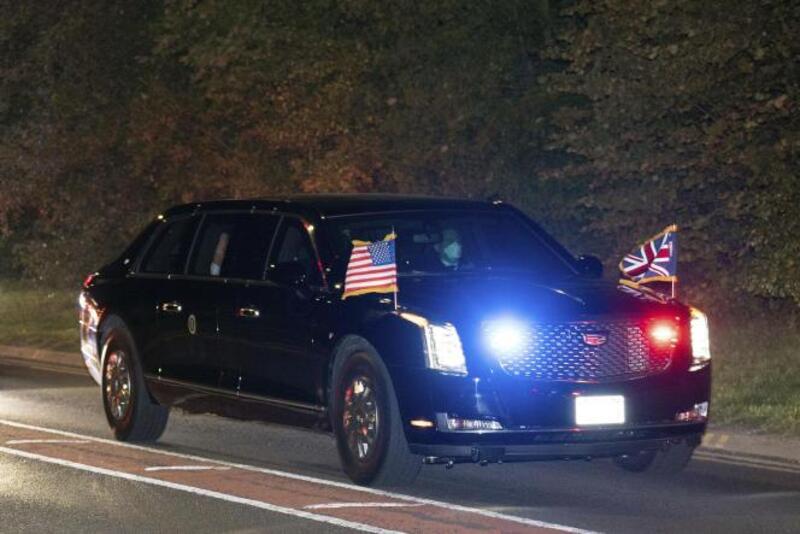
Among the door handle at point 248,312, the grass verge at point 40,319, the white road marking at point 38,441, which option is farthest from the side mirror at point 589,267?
the grass verge at point 40,319

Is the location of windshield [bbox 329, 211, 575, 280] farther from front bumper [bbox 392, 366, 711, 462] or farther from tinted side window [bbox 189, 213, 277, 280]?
front bumper [bbox 392, 366, 711, 462]

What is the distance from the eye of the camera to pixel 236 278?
12.2 metres

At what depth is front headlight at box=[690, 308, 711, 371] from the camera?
35.6 ft

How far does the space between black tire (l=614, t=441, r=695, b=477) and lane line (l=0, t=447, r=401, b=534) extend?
8.11 feet

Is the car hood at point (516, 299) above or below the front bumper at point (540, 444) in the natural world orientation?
above

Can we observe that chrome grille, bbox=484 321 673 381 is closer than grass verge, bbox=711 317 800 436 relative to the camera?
Yes

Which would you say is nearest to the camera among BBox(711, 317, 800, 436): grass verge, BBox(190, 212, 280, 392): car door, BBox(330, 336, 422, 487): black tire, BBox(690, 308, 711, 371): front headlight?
BBox(330, 336, 422, 487): black tire

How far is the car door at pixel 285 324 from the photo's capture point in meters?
11.3

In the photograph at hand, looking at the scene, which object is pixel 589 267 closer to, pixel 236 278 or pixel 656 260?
pixel 656 260

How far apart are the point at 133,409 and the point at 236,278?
1669 mm

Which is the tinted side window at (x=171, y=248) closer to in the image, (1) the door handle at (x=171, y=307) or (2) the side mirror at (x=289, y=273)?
(1) the door handle at (x=171, y=307)

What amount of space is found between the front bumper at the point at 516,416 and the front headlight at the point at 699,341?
0.46 m

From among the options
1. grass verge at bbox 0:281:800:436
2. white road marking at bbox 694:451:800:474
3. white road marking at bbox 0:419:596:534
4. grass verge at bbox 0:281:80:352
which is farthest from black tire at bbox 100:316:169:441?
grass verge at bbox 0:281:80:352

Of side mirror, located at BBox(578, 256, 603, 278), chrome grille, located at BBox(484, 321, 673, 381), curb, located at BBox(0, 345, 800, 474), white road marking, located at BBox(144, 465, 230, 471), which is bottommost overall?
white road marking, located at BBox(144, 465, 230, 471)
